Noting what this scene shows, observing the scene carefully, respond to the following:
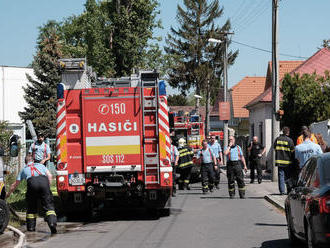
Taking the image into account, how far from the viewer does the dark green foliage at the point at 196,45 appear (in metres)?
61.8

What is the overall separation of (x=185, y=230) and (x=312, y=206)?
15.3 feet

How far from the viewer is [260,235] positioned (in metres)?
11.3

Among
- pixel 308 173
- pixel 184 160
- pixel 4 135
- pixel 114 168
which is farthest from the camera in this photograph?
pixel 184 160

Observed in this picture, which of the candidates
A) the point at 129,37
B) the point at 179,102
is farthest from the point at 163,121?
the point at 179,102

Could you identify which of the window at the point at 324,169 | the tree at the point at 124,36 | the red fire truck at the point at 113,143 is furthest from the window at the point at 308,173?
the tree at the point at 124,36

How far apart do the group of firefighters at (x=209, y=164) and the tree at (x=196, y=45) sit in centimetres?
3861

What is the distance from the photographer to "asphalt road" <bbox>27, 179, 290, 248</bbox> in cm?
1057

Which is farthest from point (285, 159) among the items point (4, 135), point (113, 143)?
point (4, 135)

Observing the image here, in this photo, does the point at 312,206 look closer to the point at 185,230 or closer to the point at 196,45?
the point at 185,230

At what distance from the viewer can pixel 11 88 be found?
201 ft

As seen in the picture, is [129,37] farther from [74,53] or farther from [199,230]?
[199,230]

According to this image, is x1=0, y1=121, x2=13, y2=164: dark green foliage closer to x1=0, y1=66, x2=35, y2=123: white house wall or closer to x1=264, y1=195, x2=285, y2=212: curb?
x1=264, y1=195, x2=285, y2=212: curb

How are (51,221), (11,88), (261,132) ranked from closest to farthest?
(51,221), (261,132), (11,88)

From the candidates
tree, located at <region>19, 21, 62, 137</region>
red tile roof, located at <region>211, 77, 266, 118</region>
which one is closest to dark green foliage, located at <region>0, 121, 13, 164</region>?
tree, located at <region>19, 21, 62, 137</region>
